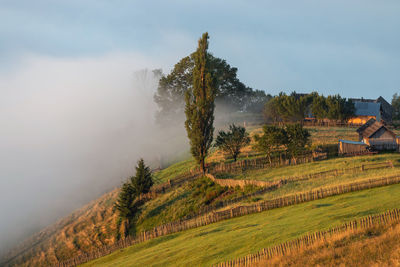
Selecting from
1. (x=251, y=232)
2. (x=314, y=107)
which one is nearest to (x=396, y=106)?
(x=314, y=107)

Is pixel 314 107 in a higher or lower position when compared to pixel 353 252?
higher

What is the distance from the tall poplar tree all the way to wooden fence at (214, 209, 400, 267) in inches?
1205

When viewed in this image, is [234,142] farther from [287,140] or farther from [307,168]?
[307,168]

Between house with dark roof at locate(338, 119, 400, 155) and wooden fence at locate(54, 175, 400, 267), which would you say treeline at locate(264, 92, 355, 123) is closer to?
house with dark roof at locate(338, 119, 400, 155)

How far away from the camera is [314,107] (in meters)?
91.9

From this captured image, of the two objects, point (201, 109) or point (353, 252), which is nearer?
point (353, 252)

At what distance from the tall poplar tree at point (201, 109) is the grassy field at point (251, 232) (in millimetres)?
20636

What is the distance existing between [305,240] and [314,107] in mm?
82543

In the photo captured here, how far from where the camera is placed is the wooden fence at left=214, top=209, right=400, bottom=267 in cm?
1500

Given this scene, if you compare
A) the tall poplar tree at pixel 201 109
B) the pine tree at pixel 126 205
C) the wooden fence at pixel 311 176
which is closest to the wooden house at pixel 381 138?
the wooden fence at pixel 311 176

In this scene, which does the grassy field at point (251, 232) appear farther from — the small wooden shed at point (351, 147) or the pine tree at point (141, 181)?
the small wooden shed at point (351, 147)

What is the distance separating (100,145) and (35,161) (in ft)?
55.5

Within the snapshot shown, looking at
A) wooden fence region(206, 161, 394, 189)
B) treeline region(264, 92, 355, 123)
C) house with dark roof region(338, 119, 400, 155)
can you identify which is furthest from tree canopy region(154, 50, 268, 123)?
wooden fence region(206, 161, 394, 189)

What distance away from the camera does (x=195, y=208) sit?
119ft
